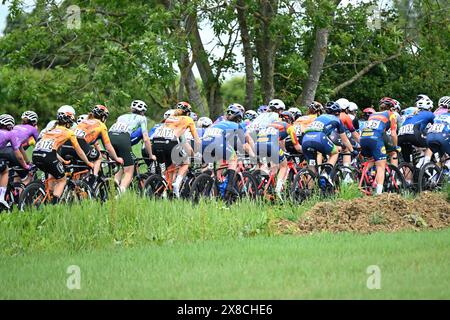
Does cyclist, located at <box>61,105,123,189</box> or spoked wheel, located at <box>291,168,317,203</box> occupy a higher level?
cyclist, located at <box>61,105,123,189</box>

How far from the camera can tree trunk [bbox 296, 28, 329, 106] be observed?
28.7 metres

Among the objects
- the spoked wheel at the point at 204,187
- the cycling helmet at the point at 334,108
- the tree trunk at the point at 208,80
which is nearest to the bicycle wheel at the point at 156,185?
the spoked wheel at the point at 204,187

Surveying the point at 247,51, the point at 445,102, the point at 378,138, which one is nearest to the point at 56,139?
the point at 378,138

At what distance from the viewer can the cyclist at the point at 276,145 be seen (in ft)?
65.5

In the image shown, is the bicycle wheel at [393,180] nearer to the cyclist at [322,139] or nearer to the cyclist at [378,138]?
the cyclist at [378,138]

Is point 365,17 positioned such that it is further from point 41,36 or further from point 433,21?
point 41,36

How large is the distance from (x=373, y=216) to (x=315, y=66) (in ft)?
45.5

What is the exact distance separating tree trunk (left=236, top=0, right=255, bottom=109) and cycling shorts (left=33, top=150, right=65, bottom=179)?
10.0 meters

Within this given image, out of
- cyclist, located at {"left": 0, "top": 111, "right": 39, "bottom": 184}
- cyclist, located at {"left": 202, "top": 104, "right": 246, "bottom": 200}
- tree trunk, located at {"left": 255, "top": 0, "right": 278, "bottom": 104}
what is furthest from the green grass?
tree trunk, located at {"left": 255, "top": 0, "right": 278, "bottom": 104}

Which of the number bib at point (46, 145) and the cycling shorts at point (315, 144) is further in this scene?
the cycling shorts at point (315, 144)

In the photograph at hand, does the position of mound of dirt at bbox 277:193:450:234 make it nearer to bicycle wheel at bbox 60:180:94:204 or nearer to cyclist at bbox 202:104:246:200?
cyclist at bbox 202:104:246:200

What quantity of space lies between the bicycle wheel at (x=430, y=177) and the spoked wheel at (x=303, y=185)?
224 centimetres

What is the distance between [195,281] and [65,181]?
284 inches
